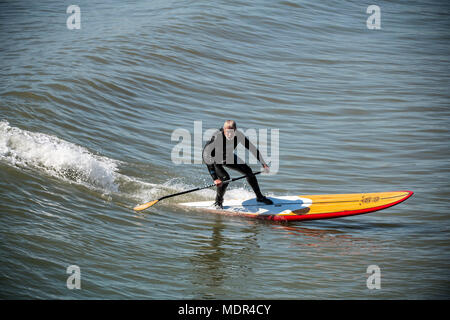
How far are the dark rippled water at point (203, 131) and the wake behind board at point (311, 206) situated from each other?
0.23 meters

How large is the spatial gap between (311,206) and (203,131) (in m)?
5.37

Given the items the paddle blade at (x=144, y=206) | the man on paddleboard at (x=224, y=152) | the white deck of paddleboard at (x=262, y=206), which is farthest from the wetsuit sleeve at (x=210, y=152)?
the paddle blade at (x=144, y=206)

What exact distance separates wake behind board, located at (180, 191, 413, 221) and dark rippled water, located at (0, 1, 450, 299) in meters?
0.23

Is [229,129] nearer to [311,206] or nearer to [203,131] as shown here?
[311,206]

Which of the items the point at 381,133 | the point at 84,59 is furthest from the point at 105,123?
the point at 381,133

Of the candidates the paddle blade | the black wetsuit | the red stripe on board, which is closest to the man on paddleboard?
the black wetsuit

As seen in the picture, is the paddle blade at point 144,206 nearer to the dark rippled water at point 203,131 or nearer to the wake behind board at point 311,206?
the dark rippled water at point 203,131

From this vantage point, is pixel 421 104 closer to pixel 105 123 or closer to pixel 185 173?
pixel 185 173

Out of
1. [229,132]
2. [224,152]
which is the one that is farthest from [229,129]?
[224,152]

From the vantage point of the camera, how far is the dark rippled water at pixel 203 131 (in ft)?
22.9

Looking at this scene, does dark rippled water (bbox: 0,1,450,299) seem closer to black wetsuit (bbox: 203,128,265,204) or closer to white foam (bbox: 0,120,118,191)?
white foam (bbox: 0,120,118,191)

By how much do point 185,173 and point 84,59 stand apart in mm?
7348

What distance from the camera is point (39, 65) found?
1534 cm

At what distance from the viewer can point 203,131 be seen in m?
13.7
